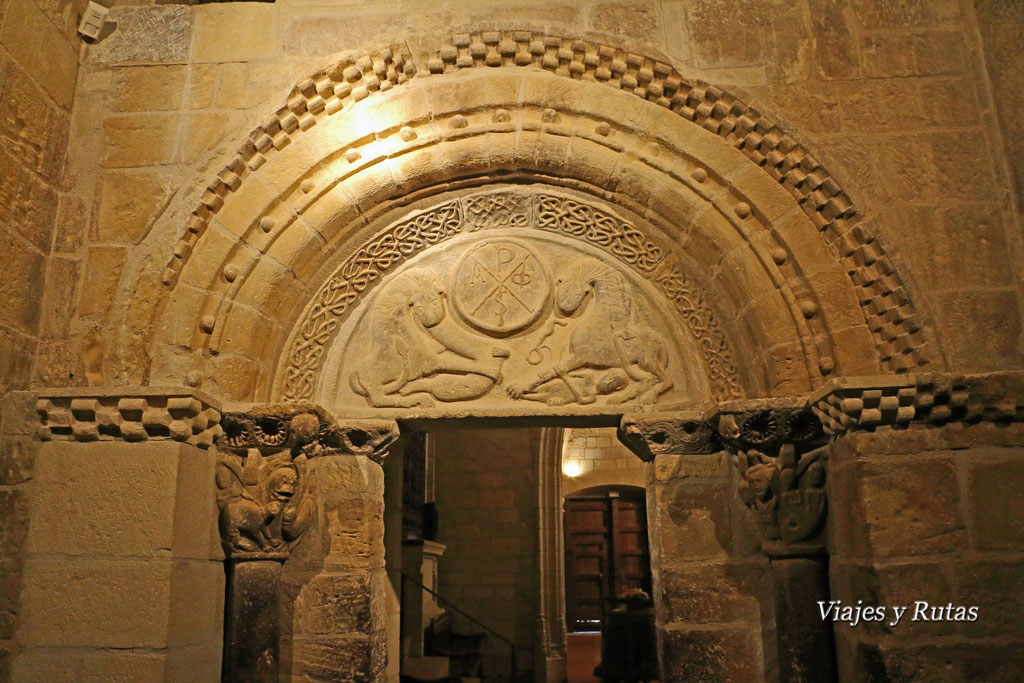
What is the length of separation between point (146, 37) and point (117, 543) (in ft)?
7.30

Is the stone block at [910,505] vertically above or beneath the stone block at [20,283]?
beneath

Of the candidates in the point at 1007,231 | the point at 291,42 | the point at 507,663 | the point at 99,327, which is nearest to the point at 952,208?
the point at 1007,231

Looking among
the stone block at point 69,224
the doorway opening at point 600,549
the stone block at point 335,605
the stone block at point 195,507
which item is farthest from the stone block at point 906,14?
the doorway opening at point 600,549

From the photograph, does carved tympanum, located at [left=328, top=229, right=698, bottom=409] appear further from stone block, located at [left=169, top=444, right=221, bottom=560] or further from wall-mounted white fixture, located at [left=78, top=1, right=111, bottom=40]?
wall-mounted white fixture, located at [left=78, top=1, right=111, bottom=40]

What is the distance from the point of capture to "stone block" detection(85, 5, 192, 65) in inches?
139

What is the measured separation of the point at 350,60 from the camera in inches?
135

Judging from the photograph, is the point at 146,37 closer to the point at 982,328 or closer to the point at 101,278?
the point at 101,278

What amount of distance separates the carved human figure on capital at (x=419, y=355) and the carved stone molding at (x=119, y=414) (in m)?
0.77

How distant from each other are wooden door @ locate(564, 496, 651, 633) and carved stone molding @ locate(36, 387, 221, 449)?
8.10 metres

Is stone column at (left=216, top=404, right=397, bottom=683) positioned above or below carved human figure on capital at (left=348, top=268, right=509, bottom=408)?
below

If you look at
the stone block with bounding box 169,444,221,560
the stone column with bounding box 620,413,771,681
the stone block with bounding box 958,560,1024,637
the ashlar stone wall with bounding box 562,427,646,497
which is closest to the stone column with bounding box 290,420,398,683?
the stone block with bounding box 169,444,221,560

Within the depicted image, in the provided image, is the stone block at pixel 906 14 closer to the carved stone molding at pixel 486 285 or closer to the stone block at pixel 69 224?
the carved stone molding at pixel 486 285

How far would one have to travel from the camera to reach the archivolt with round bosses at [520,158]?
10.2 ft

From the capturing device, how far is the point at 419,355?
3477 mm
